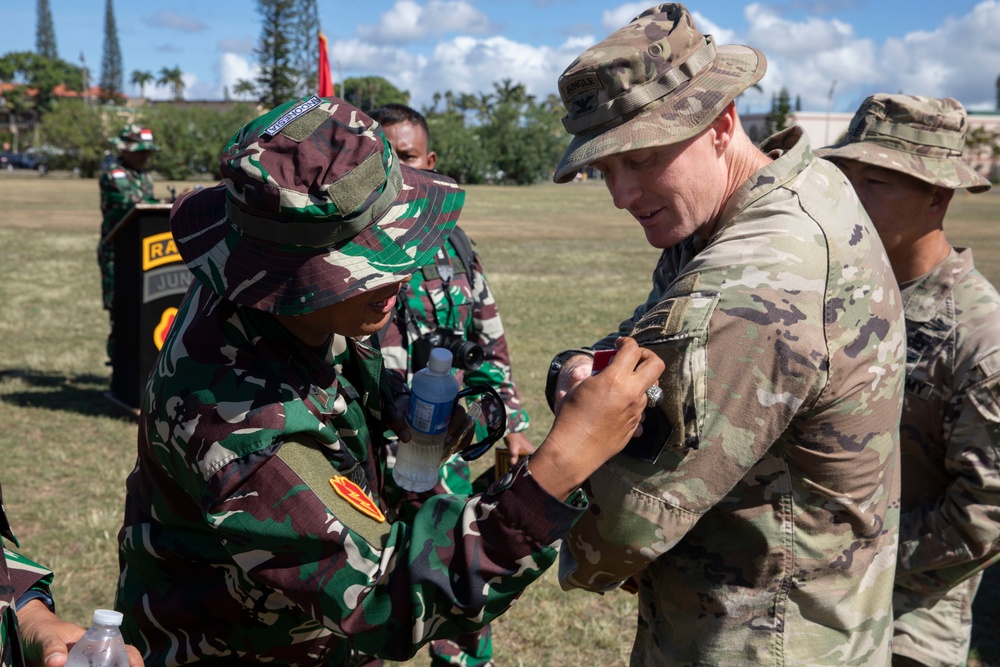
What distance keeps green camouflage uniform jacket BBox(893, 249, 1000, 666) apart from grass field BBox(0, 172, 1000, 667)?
1695mm

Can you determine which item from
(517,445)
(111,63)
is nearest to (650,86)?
(517,445)

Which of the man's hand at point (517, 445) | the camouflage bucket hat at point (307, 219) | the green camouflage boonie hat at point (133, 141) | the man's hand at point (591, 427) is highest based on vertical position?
the green camouflage boonie hat at point (133, 141)

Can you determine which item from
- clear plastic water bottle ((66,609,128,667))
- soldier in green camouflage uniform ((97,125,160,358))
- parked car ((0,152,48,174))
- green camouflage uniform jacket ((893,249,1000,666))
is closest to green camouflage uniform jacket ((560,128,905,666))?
green camouflage uniform jacket ((893,249,1000,666))

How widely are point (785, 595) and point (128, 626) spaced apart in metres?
1.64

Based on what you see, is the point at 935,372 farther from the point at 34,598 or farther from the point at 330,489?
the point at 34,598

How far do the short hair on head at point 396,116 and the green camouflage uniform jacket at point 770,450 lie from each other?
10.3 feet

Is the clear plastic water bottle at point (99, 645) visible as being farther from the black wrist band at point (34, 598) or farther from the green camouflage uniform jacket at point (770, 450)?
the green camouflage uniform jacket at point (770, 450)

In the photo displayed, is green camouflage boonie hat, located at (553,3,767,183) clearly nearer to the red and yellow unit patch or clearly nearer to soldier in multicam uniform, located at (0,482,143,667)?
the red and yellow unit patch

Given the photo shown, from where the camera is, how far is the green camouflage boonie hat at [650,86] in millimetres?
1958

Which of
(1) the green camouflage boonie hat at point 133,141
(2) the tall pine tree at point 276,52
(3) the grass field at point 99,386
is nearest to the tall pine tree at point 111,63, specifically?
(2) the tall pine tree at point 276,52

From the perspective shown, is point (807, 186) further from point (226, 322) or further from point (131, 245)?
point (131, 245)

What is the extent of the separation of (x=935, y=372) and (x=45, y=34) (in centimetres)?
14005

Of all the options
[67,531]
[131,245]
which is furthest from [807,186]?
[131,245]

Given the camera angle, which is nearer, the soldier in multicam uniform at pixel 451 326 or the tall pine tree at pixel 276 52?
the soldier in multicam uniform at pixel 451 326
